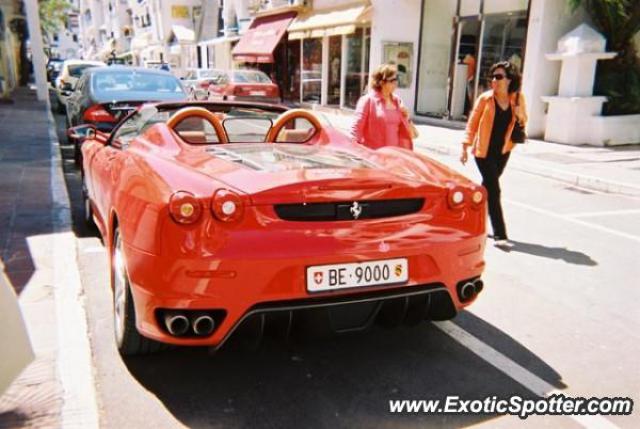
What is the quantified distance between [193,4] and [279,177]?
51.4 m

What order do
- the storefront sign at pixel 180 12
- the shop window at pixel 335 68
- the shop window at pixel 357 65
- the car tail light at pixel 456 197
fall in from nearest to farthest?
the car tail light at pixel 456 197, the shop window at pixel 357 65, the shop window at pixel 335 68, the storefront sign at pixel 180 12

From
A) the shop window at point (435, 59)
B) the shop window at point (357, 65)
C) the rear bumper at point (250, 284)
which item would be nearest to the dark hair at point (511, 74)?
the rear bumper at point (250, 284)

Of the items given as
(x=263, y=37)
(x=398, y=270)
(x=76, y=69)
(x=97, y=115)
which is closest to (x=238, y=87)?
(x=76, y=69)

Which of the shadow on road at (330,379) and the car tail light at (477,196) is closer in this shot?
the shadow on road at (330,379)

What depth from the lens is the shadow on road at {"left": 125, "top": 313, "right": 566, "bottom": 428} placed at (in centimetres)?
280

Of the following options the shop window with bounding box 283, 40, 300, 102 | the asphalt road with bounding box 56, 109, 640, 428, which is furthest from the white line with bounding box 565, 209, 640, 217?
Answer: the shop window with bounding box 283, 40, 300, 102

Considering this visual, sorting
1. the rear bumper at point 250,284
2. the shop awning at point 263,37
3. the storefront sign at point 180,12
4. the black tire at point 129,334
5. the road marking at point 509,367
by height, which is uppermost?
the storefront sign at point 180,12

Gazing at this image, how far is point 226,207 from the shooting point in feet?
8.57

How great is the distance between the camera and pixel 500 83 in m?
5.59

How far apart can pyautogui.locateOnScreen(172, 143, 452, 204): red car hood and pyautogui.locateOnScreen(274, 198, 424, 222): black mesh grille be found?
3cm

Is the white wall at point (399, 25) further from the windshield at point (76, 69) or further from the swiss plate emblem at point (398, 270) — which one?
the swiss plate emblem at point (398, 270)

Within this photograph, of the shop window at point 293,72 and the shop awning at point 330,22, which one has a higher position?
the shop awning at point 330,22

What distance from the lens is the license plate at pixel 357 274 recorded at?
2699 mm

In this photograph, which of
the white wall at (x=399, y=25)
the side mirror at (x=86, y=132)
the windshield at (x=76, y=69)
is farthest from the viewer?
the windshield at (x=76, y=69)
